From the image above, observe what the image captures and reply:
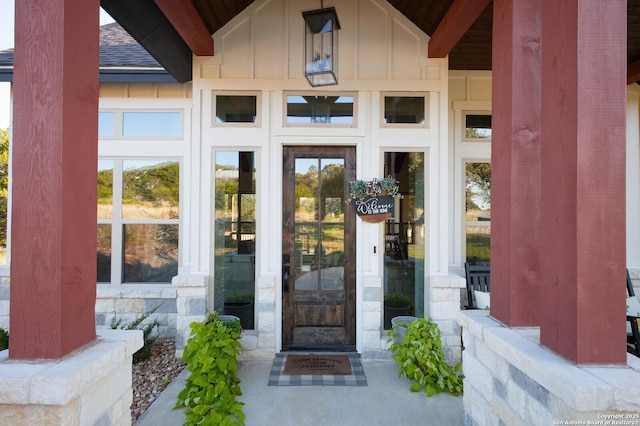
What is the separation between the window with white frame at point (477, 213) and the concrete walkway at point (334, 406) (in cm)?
193

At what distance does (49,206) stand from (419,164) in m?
3.20

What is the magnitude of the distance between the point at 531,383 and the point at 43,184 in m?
2.34

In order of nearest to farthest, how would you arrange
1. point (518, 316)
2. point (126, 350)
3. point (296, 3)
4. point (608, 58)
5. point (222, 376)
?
point (608, 58) → point (126, 350) → point (518, 316) → point (222, 376) → point (296, 3)

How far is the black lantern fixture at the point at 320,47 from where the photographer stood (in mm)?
2883

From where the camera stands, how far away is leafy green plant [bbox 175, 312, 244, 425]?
2.40 meters

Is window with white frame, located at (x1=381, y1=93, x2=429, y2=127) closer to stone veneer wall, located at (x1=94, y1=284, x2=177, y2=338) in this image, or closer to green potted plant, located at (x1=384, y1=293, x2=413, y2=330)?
green potted plant, located at (x1=384, y1=293, x2=413, y2=330)

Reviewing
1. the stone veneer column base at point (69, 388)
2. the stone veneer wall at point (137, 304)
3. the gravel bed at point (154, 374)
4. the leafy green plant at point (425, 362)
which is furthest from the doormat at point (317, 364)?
the stone veneer column base at point (69, 388)

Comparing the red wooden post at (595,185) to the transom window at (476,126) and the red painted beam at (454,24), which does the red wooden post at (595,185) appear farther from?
the transom window at (476,126)

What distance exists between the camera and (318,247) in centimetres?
371

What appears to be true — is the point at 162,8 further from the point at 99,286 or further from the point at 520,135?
the point at 99,286

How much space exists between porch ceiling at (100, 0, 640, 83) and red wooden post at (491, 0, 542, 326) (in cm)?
85

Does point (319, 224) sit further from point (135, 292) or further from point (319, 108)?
point (135, 292)

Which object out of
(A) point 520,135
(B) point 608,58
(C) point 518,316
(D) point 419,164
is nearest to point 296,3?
(D) point 419,164

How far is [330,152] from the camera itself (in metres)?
3.71
